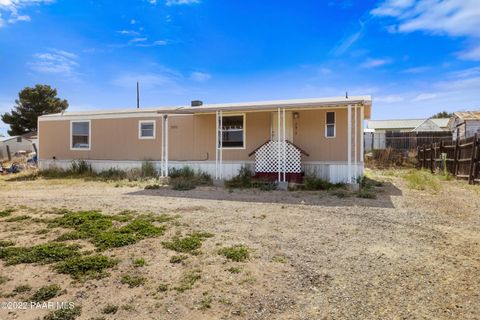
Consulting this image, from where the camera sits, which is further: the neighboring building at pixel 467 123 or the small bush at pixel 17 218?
the neighboring building at pixel 467 123

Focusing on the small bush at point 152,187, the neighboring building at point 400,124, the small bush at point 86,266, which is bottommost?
the small bush at point 86,266

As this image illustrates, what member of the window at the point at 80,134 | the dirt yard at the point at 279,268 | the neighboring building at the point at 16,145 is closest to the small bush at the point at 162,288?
the dirt yard at the point at 279,268

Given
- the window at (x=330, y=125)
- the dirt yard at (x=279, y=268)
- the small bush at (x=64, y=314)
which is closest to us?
the small bush at (x=64, y=314)

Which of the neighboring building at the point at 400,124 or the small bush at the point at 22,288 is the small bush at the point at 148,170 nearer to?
the small bush at the point at 22,288

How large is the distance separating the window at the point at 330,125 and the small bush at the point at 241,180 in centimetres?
316

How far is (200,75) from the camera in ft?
66.8

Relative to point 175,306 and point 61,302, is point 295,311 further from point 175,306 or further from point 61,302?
point 61,302

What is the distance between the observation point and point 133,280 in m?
3.40

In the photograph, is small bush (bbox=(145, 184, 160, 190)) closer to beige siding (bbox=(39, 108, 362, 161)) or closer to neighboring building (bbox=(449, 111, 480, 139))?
beige siding (bbox=(39, 108, 362, 161))

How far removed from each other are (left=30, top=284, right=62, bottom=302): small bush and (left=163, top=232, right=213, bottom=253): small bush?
141 cm

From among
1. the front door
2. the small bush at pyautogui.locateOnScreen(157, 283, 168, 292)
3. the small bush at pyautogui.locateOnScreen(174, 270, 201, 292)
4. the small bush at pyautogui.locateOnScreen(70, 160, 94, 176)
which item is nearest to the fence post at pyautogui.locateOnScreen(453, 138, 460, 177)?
the front door

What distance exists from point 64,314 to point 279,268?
2.17 m

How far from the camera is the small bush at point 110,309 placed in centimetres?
285

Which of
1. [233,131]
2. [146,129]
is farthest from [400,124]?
[146,129]
